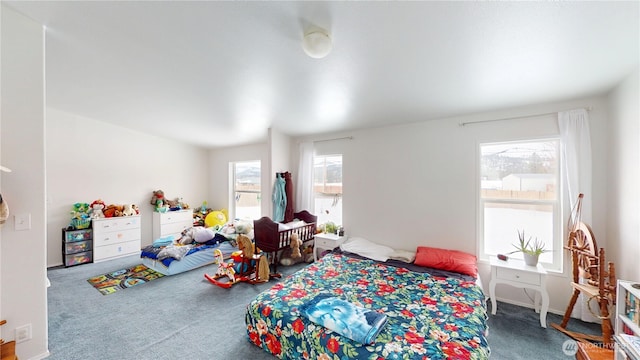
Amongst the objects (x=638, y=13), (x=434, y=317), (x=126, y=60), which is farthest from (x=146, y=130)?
(x=638, y=13)

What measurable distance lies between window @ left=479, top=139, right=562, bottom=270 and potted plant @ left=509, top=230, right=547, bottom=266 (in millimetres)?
50

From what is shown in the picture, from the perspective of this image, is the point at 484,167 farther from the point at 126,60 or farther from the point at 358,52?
the point at 126,60

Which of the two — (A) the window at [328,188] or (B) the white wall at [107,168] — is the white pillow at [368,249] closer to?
(A) the window at [328,188]

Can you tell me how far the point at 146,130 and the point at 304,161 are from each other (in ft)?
11.4

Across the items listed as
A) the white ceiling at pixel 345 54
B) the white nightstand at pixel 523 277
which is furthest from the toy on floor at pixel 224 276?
the white nightstand at pixel 523 277

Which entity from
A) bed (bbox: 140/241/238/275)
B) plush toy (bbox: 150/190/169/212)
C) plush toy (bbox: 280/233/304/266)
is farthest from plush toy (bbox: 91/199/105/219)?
plush toy (bbox: 280/233/304/266)

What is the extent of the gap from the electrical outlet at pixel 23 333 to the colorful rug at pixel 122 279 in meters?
1.24

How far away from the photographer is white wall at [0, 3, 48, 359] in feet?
5.33

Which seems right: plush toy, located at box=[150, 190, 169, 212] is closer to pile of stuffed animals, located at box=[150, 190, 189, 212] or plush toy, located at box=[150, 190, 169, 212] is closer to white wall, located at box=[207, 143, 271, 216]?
pile of stuffed animals, located at box=[150, 190, 189, 212]

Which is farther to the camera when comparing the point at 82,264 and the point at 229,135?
the point at 229,135

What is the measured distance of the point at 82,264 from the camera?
3797 mm

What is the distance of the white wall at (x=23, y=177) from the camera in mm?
1626

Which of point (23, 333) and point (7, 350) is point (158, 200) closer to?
point (23, 333)

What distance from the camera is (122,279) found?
3.24 m
